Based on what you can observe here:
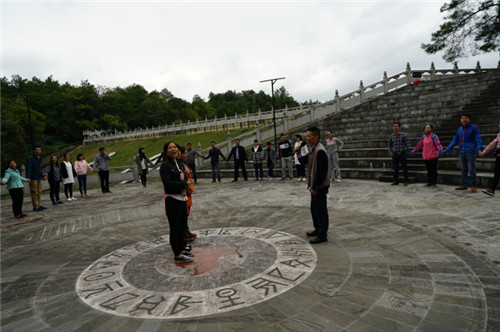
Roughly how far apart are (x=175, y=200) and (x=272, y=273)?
186 cm

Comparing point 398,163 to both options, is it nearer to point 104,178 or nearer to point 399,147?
point 399,147

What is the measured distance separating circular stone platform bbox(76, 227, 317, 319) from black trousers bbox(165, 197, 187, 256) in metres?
0.31

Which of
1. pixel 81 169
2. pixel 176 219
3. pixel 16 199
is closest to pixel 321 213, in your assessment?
pixel 176 219

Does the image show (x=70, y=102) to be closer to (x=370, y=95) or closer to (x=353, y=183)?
(x=370, y=95)

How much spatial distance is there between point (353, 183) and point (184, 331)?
932cm

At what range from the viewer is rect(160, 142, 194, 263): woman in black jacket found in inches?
169

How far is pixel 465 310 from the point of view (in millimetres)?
2742

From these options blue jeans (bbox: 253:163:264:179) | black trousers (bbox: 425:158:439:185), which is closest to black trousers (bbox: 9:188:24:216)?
blue jeans (bbox: 253:163:264:179)

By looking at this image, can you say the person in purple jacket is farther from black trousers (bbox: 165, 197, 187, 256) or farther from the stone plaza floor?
black trousers (bbox: 165, 197, 187, 256)

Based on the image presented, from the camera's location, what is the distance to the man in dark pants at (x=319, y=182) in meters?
4.79

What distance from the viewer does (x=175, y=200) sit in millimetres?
4355

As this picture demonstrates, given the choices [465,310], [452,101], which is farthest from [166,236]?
[452,101]

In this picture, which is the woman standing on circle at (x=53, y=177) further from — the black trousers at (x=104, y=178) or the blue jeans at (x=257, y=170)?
the blue jeans at (x=257, y=170)

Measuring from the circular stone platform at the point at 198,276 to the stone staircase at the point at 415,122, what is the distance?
740 cm
